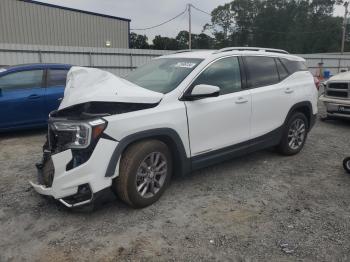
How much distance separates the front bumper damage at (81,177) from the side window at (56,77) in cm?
402

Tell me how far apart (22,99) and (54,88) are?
2.28 ft

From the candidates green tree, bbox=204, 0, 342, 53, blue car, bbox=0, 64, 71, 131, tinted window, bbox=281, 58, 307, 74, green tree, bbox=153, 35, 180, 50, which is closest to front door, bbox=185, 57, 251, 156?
tinted window, bbox=281, 58, 307, 74

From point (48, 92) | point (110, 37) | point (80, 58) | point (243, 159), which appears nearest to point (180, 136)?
point (243, 159)

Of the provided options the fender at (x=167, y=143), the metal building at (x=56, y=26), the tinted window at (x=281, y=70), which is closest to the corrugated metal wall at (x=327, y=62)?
the metal building at (x=56, y=26)

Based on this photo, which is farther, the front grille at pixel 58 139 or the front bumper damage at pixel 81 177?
the front grille at pixel 58 139

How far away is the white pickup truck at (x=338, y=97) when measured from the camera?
7.94 metres

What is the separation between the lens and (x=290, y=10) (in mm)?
71312

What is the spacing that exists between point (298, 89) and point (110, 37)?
22.2m

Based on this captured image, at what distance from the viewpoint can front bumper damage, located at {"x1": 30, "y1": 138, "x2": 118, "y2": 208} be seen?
10.7ft

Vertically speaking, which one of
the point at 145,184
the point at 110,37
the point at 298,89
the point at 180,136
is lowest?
the point at 145,184

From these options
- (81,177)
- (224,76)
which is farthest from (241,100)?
(81,177)

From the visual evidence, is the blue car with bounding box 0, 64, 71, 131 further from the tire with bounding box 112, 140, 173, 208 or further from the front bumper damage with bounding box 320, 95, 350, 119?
the front bumper damage with bounding box 320, 95, 350, 119

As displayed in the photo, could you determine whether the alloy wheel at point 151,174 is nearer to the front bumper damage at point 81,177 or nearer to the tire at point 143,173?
the tire at point 143,173

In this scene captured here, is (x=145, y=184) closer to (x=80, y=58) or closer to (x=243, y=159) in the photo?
(x=243, y=159)
